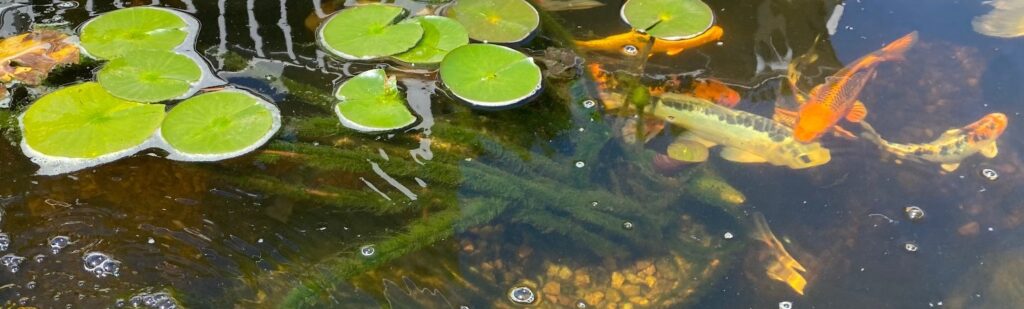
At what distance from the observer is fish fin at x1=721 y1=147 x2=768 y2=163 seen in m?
2.28

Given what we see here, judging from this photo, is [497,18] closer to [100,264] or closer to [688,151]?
[688,151]

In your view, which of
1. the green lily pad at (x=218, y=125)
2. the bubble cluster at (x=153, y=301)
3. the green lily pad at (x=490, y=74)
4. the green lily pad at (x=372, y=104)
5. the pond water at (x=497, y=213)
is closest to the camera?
the bubble cluster at (x=153, y=301)

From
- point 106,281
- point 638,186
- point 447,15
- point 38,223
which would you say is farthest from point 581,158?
point 38,223

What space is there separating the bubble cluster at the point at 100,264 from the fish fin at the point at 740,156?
1.70 m

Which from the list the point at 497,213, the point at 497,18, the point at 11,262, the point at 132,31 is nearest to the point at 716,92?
the point at 497,18

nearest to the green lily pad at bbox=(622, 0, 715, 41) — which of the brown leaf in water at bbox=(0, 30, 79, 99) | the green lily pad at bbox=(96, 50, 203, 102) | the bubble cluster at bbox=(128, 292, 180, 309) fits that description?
the green lily pad at bbox=(96, 50, 203, 102)

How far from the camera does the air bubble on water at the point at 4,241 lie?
1.89 m

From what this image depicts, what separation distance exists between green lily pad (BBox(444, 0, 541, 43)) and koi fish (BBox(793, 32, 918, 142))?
95cm

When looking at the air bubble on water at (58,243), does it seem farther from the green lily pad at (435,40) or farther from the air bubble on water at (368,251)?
the green lily pad at (435,40)

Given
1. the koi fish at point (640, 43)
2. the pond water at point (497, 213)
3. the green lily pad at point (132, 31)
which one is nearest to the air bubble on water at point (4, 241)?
the pond water at point (497, 213)

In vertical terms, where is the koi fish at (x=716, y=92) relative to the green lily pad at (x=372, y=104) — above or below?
below

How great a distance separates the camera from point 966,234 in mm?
2121

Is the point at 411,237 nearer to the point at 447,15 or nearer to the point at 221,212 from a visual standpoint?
the point at 221,212

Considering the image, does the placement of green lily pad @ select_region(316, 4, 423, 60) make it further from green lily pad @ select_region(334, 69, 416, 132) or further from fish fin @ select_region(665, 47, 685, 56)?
fish fin @ select_region(665, 47, 685, 56)
